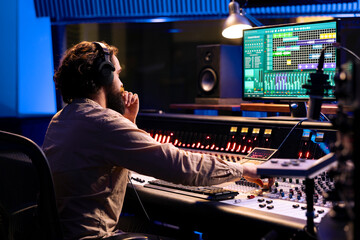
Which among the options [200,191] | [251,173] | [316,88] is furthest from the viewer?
[200,191]

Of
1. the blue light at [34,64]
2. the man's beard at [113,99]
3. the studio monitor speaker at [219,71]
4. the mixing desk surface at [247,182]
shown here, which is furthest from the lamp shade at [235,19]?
the blue light at [34,64]

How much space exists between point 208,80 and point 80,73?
69.2 inches

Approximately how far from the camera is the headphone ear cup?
164cm

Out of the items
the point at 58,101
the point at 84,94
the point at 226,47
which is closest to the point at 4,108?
the point at 58,101

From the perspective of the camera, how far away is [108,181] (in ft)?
5.07

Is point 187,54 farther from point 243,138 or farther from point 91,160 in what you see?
point 91,160

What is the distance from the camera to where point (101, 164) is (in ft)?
4.93

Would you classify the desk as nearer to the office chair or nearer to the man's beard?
the man's beard

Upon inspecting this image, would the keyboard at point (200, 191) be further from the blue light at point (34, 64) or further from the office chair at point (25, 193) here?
the blue light at point (34, 64)

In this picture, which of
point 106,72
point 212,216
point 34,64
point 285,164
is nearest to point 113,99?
point 106,72

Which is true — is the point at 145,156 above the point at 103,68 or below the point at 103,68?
below

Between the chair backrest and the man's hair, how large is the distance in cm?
41

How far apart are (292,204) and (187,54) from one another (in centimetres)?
348

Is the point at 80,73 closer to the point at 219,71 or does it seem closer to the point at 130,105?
→ the point at 130,105
